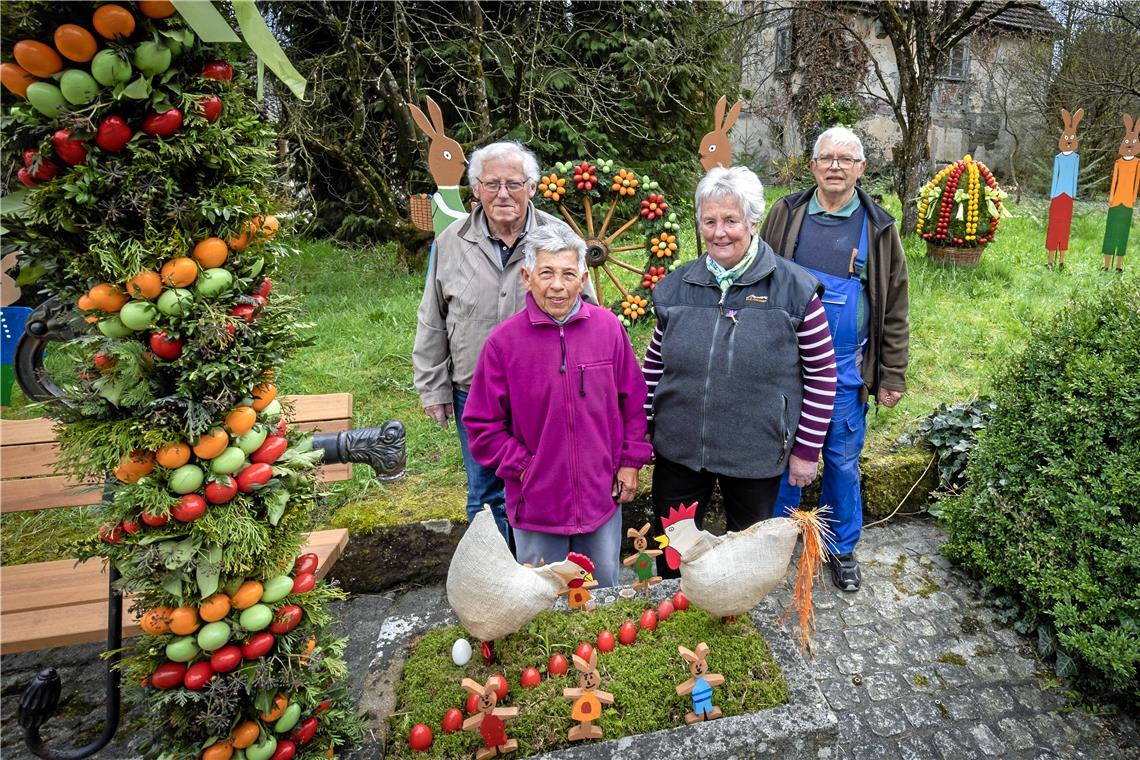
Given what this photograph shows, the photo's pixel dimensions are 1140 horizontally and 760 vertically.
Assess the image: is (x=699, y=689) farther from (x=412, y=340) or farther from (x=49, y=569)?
(x=412, y=340)

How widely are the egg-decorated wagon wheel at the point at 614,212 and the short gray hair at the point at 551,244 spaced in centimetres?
258

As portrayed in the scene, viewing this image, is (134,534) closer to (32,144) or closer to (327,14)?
(32,144)

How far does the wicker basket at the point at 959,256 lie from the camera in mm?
7676

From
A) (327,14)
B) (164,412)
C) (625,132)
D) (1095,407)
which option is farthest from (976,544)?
(625,132)

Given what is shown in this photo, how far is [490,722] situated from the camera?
1705 mm

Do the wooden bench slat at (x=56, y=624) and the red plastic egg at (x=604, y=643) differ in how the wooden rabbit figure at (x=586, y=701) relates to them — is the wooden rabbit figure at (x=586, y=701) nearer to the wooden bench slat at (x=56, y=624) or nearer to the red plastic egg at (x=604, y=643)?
the red plastic egg at (x=604, y=643)

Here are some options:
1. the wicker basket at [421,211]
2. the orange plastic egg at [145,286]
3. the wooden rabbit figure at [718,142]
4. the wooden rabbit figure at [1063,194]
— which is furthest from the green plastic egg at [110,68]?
the wooden rabbit figure at [1063,194]

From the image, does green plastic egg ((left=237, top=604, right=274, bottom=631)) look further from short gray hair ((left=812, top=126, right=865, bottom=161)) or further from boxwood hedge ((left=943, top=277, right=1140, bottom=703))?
boxwood hedge ((left=943, top=277, right=1140, bottom=703))

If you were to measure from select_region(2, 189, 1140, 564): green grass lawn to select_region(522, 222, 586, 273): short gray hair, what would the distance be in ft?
Answer: 2.66

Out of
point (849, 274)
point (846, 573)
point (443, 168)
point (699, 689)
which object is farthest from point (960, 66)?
point (699, 689)

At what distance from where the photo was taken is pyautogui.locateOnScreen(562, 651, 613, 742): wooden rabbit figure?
5.76 ft

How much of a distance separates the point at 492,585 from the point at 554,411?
769mm

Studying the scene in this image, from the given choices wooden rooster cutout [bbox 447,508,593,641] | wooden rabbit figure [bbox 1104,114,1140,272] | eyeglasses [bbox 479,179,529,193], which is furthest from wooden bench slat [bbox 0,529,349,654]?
wooden rabbit figure [bbox 1104,114,1140,272]

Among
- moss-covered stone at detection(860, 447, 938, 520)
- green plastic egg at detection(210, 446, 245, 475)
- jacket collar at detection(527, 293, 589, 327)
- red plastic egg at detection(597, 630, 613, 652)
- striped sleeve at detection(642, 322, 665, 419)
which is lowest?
moss-covered stone at detection(860, 447, 938, 520)
